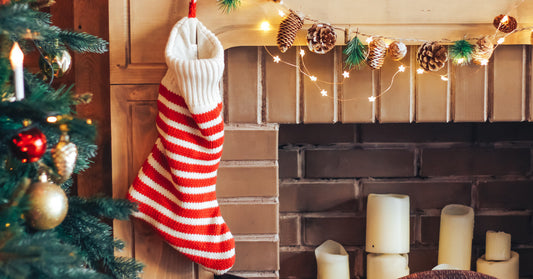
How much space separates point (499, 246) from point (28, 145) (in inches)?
47.5

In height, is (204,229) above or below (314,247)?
above

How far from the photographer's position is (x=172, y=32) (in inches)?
42.8

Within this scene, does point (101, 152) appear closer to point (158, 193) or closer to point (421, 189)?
point (158, 193)

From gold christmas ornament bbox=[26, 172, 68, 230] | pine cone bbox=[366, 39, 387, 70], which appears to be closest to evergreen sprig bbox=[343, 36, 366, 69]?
pine cone bbox=[366, 39, 387, 70]

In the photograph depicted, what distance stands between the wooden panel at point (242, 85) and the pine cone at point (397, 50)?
1.06ft

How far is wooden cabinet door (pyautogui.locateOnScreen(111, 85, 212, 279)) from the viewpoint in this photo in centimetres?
116

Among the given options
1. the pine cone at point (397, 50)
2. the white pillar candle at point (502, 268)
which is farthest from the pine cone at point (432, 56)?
the white pillar candle at point (502, 268)

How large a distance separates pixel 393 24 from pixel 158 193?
69cm

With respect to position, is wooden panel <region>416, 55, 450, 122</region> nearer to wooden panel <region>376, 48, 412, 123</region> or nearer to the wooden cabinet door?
wooden panel <region>376, 48, 412, 123</region>

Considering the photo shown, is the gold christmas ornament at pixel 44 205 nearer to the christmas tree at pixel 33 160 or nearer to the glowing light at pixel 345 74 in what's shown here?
the christmas tree at pixel 33 160

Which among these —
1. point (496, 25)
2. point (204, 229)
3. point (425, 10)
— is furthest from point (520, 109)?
point (204, 229)

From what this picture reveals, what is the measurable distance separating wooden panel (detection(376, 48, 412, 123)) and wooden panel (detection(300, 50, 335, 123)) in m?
0.12

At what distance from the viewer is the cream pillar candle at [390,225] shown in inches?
51.3

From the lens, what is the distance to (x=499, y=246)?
1330mm
